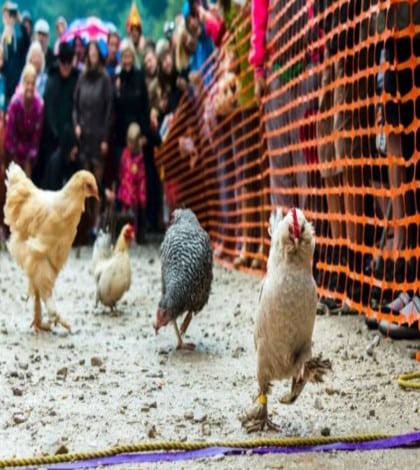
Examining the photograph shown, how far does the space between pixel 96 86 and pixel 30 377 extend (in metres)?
7.86

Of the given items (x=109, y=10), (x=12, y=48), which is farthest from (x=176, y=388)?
(x=109, y=10)

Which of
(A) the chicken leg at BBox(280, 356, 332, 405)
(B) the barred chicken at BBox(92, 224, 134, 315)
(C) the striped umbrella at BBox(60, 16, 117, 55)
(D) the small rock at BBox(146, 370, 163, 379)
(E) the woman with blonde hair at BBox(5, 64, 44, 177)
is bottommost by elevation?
(D) the small rock at BBox(146, 370, 163, 379)

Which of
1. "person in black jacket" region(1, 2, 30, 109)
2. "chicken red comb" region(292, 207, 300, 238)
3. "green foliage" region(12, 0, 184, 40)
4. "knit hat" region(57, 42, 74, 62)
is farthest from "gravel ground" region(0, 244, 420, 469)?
"green foliage" region(12, 0, 184, 40)

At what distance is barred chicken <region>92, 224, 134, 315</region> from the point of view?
6957 mm

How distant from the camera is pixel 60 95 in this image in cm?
1255

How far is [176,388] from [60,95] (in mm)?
8581

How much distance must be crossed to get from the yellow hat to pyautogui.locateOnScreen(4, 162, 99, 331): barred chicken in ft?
30.6

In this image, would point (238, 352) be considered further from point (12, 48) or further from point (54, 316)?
point (12, 48)

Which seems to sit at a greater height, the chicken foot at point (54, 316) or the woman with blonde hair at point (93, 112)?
the woman with blonde hair at point (93, 112)

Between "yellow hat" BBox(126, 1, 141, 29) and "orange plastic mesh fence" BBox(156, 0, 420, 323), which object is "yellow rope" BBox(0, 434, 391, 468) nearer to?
"orange plastic mesh fence" BBox(156, 0, 420, 323)

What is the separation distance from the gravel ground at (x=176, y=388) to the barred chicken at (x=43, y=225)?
0.30 meters

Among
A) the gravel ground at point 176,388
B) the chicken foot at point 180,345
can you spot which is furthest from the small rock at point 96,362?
the chicken foot at point 180,345

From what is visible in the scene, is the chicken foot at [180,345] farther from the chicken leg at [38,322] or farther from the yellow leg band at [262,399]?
the yellow leg band at [262,399]

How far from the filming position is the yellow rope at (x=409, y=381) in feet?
13.9
